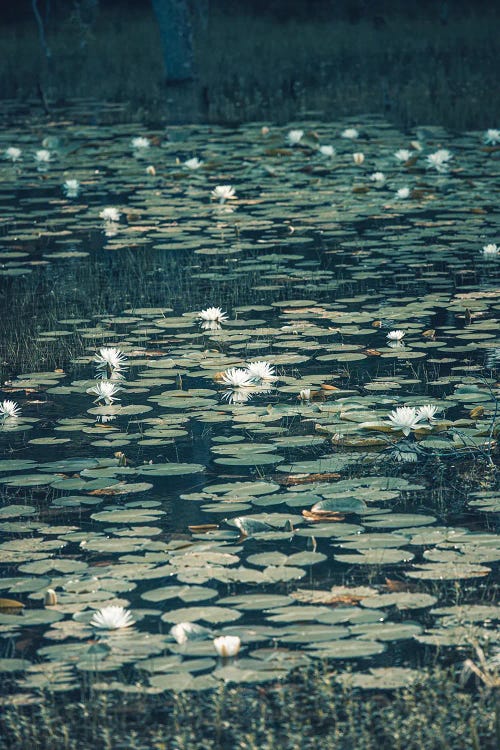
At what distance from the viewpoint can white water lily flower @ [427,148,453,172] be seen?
1094 cm

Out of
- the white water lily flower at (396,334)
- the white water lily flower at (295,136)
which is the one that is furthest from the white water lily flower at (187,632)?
the white water lily flower at (295,136)

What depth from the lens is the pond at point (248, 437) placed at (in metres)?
3.30

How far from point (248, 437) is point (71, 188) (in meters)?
6.50

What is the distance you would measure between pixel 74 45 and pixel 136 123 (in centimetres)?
1207

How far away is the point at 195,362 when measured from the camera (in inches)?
233

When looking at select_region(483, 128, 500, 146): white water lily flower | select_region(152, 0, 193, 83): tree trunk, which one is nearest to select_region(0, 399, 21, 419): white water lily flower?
select_region(483, 128, 500, 146): white water lily flower

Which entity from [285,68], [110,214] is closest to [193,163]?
[110,214]

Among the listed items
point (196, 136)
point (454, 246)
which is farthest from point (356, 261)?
point (196, 136)

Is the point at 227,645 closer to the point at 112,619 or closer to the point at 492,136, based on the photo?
the point at 112,619

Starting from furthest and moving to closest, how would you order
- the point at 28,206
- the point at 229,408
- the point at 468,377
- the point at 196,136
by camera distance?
the point at 196,136
the point at 28,206
the point at 468,377
the point at 229,408

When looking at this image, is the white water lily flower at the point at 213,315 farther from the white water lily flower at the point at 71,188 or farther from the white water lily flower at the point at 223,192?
the white water lily flower at the point at 71,188

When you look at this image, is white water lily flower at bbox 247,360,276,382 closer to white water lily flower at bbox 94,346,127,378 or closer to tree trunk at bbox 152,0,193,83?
white water lily flower at bbox 94,346,127,378

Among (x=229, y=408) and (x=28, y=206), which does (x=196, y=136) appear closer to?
(x=28, y=206)

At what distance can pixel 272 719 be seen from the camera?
117 inches
